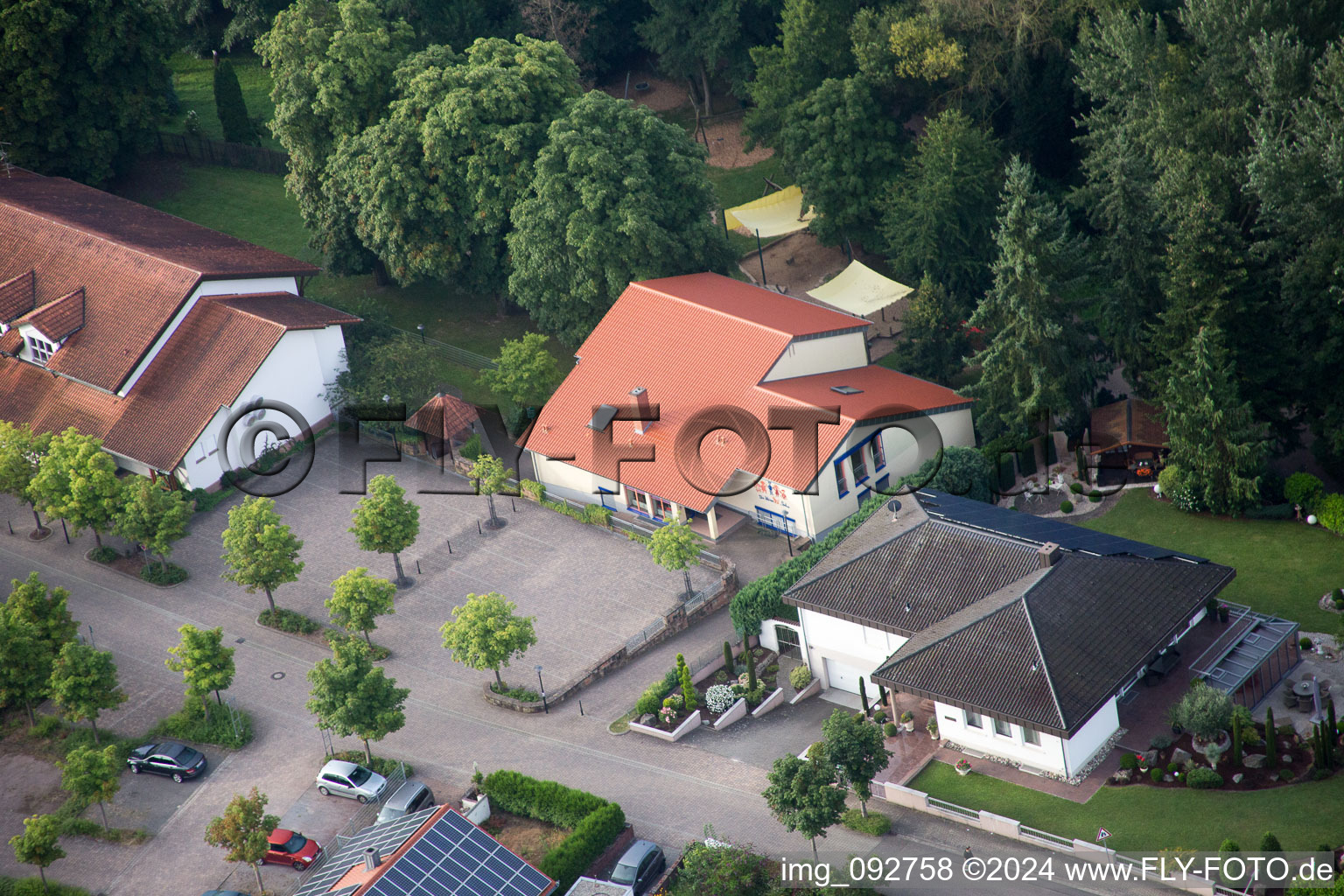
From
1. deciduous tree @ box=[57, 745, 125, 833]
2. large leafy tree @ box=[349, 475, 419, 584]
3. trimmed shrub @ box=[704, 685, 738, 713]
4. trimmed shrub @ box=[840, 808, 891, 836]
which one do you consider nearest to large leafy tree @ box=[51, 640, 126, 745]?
deciduous tree @ box=[57, 745, 125, 833]

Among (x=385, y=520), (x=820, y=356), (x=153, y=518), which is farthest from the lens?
(x=820, y=356)

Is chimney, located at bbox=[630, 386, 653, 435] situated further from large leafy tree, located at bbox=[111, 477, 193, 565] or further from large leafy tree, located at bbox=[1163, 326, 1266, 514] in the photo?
large leafy tree, located at bbox=[1163, 326, 1266, 514]

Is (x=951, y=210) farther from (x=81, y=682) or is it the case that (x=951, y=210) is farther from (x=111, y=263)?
(x=81, y=682)

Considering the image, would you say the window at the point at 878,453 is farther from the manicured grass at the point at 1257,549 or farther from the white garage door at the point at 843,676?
the white garage door at the point at 843,676

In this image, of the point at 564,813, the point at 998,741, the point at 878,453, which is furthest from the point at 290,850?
the point at 878,453

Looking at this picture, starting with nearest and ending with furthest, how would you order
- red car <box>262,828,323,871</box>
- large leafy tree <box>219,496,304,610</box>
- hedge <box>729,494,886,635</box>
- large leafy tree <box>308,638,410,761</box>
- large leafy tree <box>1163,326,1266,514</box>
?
red car <box>262,828,323,871</box> → large leafy tree <box>308,638,410,761</box> → hedge <box>729,494,886,635</box> → large leafy tree <box>219,496,304,610</box> → large leafy tree <box>1163,326,1266,514</box>

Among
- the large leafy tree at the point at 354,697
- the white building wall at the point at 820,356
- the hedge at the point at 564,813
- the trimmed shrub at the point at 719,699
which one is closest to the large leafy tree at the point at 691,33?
the white building wall at the point at 820,356
